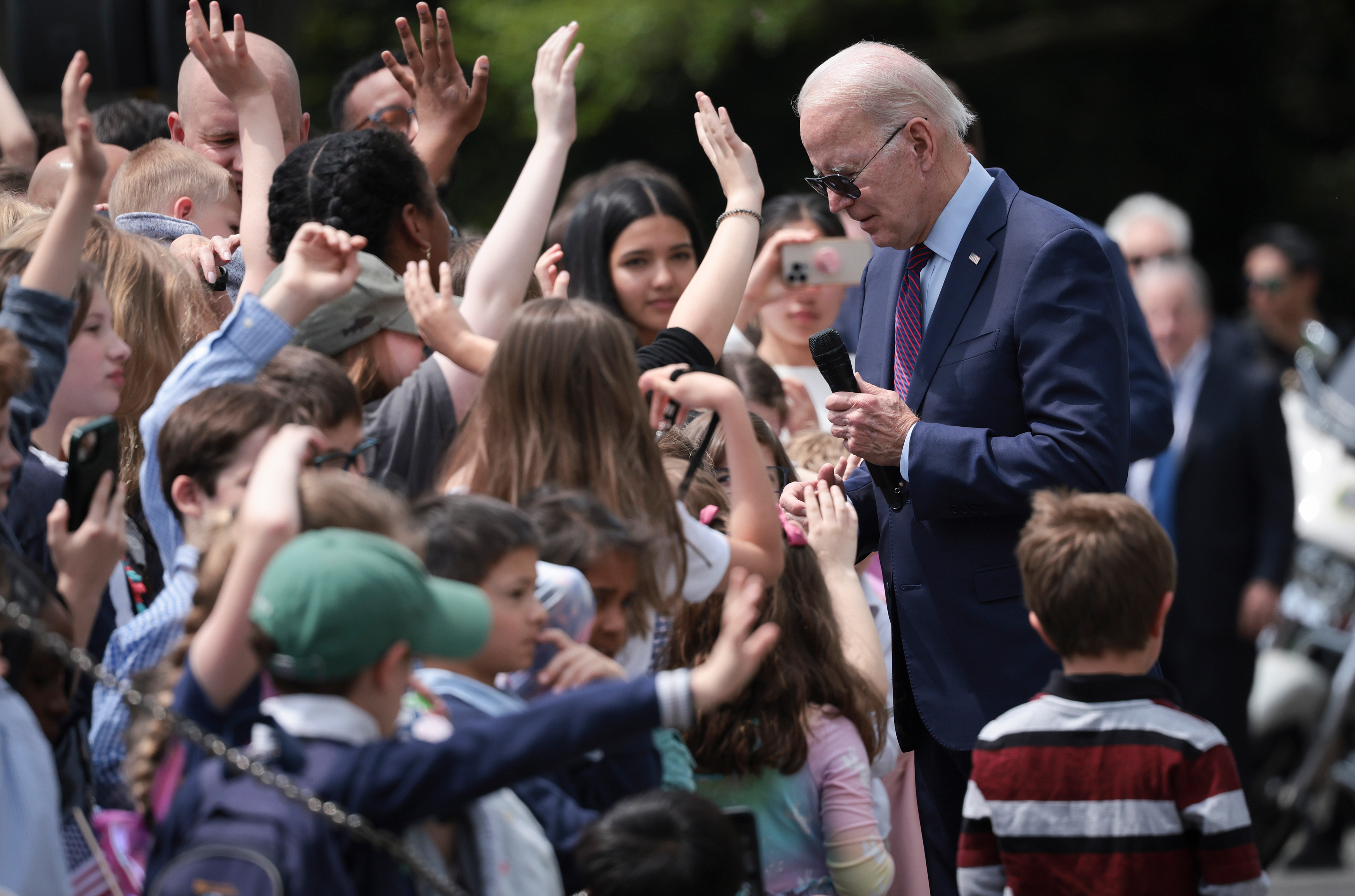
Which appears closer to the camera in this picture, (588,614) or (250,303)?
(588,614)

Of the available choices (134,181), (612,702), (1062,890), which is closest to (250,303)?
(612,702)

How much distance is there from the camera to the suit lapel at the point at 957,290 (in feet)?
9.89

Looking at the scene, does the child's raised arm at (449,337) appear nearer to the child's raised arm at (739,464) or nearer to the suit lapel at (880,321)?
the child's raised arm at (739,464)

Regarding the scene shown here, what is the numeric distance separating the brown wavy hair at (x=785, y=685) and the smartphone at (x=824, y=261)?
1.45 metres

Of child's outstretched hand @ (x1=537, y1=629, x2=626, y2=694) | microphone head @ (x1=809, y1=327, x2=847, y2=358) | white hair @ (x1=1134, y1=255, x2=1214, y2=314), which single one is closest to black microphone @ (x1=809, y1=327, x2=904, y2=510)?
microphone head @ (x1=809, y1=327, x2=847, y2=358)

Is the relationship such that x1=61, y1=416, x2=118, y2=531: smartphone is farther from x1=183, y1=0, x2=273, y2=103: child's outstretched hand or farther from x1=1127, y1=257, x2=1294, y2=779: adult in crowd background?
x1=1127, y1=257, x2=1294, y2=779: adult in crowd background

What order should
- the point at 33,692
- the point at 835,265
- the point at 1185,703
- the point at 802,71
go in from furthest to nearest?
the point at 802,71 < the point at 1185,703 < the point at 835,265 < the point at 33,692

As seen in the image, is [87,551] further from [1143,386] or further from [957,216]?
[1143,386]

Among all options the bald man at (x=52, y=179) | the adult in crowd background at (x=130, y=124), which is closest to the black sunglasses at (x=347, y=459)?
the bald man at (x=52, y=179)

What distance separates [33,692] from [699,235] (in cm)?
251

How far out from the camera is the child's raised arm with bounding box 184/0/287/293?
3.21m

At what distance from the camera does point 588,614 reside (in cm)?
226

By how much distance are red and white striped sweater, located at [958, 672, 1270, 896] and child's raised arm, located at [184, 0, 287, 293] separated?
1683mm

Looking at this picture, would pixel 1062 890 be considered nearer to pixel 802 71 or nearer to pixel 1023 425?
pixel 1023 425
